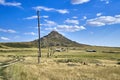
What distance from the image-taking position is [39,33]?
45.3 metres

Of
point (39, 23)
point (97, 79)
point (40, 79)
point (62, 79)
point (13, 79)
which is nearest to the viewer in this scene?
point (13, 79)

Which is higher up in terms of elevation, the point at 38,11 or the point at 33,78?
the point at 38,11

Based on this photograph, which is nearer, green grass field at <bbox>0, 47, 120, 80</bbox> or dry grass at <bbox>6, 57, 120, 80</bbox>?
dry grass at <bbox>6, 57, 120, 80</bbox>

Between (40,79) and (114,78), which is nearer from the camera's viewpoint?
(40,79)

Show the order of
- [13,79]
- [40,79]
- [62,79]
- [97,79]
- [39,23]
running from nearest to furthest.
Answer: [13,79]
[40,79]
[62,79]
[97,79]
[39,23]

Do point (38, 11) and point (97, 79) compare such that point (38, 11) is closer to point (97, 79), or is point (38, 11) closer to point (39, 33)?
point (39, 33)

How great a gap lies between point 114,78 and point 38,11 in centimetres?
2591

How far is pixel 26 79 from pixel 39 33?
27902 millimetres

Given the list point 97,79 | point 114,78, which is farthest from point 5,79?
point 114,78

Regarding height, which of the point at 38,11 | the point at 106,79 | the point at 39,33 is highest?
the point at 38,11

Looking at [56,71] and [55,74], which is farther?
[56,71]

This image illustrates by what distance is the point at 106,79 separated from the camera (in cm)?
2145

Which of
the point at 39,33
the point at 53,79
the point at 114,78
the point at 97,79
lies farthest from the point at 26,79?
the point at 39,33

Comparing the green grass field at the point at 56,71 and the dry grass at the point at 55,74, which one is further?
the green grass field at the point at 56,71
